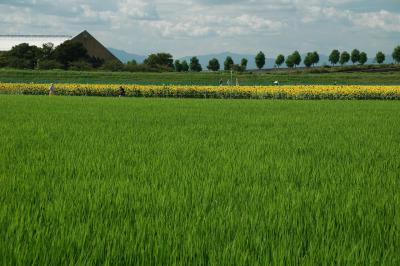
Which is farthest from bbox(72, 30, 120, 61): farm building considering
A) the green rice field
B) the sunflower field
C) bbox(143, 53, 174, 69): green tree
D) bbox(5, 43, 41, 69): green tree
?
the green rice field

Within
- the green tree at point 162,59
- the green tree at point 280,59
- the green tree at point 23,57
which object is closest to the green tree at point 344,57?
the green tree at point 280,59

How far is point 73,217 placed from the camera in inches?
157

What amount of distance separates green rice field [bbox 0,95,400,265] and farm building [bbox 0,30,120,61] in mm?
89519

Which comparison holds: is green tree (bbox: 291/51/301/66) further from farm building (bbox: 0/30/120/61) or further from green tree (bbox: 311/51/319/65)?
farm building (bbox: 0/30/120/61)

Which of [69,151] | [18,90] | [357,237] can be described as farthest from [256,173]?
[18,90]

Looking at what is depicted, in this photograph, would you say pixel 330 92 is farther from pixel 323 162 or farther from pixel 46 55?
pixel 46 55

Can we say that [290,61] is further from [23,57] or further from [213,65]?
[23,57]

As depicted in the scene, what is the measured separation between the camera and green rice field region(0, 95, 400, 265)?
3219 mm

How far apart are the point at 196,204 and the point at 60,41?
372ft

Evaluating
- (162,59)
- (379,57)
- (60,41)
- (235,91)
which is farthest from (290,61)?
(235,91)

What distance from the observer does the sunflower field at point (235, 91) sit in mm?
37406

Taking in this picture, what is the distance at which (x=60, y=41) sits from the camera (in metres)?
112

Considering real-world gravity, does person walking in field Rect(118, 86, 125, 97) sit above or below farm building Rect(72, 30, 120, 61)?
below

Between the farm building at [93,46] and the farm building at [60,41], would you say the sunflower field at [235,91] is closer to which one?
the farm building at [60,41]
